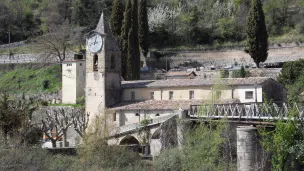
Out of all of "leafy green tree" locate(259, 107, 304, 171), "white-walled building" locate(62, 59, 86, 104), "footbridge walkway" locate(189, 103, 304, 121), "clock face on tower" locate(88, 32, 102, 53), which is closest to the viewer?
"leafy green tree" locate(259, 107, 304, 171)

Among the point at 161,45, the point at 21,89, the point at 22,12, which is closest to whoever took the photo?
the point at 21,89

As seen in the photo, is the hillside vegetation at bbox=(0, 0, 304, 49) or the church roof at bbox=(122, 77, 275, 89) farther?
the hillside vegetation at bbox=(0, 0, 304, 49)

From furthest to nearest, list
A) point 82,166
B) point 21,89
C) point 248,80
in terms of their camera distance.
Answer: point 21,89, point 248,80, point 82,166

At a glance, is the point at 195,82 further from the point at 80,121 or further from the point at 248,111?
the point at 248,111

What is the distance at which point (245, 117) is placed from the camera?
35.3 metres

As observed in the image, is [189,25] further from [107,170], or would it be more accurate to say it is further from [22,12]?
[107,170]

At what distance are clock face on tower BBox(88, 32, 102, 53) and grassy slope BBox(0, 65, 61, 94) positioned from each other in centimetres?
1891

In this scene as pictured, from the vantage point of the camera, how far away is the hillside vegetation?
79738 millimetres

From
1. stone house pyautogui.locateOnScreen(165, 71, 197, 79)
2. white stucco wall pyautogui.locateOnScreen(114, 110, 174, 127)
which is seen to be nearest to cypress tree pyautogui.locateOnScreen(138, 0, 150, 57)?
stone house pyautogui.locateOnScreen(165, 71, 197, 79)

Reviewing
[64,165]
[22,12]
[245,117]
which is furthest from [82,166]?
[22,12]

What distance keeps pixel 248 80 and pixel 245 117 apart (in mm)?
8439

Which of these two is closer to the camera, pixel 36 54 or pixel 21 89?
pixel 21 89

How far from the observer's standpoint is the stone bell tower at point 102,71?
1917 inches

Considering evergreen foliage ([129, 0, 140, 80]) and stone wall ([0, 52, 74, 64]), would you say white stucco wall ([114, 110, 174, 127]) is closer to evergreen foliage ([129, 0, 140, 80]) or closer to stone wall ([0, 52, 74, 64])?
evergreen foliage ([129, 0, 140, 80])
